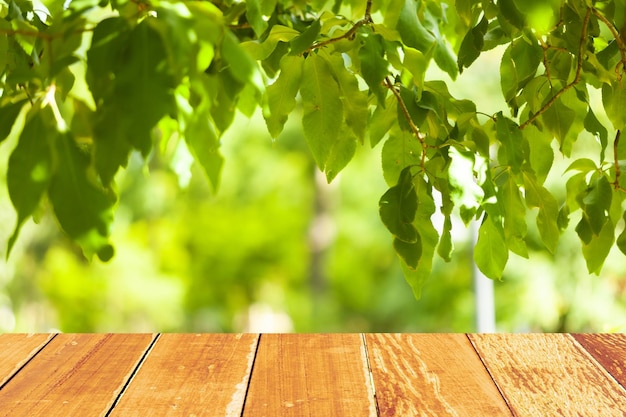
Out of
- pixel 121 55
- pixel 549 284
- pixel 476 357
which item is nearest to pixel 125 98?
pixel 121 55

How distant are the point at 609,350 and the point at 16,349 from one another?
2.85 feet

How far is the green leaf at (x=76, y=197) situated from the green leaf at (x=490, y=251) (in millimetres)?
399

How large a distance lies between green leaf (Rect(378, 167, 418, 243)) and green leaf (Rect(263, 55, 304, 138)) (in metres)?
0.12

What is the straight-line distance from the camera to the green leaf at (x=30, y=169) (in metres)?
0.45

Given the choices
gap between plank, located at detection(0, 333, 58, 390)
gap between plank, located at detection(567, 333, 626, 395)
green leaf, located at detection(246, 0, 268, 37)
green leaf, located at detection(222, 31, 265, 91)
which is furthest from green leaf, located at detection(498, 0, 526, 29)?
gap between plank, located at detection(0, 333, 58, 390)

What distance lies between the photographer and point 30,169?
1.48 ft

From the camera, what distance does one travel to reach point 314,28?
69 centimetres

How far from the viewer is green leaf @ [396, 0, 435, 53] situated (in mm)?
759

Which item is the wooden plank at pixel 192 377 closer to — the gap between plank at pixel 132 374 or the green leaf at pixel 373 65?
the gap between plank at pixel 132 374

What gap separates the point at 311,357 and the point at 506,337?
0.31 meters

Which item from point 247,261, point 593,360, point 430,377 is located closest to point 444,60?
point 430,377

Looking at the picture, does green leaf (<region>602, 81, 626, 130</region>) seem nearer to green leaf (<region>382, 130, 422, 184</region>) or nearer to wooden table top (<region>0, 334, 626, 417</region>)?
green leaf (<region>382, 130, 422, 184</region>)

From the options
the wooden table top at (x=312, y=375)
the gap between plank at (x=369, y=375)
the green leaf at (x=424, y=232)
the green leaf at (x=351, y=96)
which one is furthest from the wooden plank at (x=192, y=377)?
the green leaf at (x=351, y=96)

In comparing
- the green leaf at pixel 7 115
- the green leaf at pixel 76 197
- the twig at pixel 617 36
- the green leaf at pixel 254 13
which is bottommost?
the green leaf at pixel 76 197
